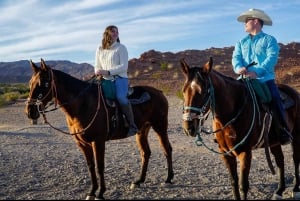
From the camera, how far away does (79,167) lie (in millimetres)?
9812

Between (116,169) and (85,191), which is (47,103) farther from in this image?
(116,169)

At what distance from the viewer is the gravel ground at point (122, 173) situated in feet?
25.3

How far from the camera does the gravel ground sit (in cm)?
772

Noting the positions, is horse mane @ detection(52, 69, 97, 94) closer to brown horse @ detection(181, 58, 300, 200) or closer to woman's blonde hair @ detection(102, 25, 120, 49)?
woman's blonde hair @ detection(102, 25, 120, 49)

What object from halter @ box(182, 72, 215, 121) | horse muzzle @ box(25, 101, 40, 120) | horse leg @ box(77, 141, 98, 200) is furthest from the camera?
horse leg @ box(77, 141, 98, 200)

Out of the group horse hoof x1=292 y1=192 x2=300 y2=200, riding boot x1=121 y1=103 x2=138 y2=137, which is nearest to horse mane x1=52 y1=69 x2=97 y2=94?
riding boot x1=121 y1=103 x2=138 y2=137

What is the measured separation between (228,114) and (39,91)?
2852 mm

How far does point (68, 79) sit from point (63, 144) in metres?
6.07

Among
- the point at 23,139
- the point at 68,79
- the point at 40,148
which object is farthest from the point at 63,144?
the point at 68,79

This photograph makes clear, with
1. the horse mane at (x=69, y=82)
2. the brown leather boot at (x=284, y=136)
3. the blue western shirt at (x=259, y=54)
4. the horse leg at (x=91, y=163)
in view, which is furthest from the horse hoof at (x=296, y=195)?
the horse mane at (x=69, y=82)

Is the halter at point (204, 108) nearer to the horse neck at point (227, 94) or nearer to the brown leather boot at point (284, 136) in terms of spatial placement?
the horse neck at point (227, 94)

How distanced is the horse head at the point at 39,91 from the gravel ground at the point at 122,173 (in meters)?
1.55

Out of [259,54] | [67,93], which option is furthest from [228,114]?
[67,93]

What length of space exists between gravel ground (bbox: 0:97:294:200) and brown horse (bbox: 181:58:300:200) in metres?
1.41
